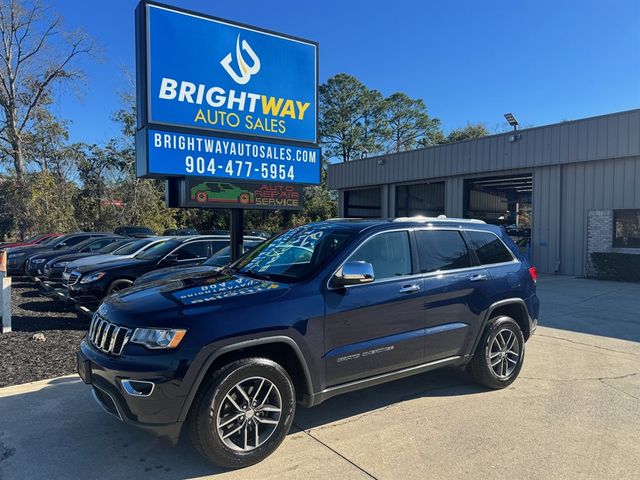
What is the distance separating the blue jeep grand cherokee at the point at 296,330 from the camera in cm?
320

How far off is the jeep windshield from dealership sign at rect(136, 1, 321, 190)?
310 cm

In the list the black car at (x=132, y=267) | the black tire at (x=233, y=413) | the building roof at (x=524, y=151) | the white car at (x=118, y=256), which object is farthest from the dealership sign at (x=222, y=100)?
the building roof at (x=524, y=151)

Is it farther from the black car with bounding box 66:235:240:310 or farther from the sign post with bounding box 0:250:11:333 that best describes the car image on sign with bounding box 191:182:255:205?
the sign post with bounding box 0:250:11:333

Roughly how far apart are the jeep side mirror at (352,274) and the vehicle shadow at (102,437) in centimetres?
130

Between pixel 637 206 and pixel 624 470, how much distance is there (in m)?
14.7

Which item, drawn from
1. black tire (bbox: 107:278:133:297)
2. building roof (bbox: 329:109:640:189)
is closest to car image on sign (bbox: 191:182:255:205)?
black tire (bbox: 107:278:133:297)

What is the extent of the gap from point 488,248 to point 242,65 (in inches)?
202

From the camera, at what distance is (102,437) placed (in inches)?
151

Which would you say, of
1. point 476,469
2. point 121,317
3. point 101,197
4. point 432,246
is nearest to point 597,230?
point 432,246

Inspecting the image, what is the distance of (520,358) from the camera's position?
5.20 m

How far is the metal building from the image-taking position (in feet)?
51.1

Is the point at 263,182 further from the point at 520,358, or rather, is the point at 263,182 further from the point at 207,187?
the point at 520,358

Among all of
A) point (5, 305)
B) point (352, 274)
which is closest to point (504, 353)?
point (352, 274)

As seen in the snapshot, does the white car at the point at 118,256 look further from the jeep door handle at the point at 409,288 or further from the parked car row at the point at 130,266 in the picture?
the jeep door handle at the point at 409,288
